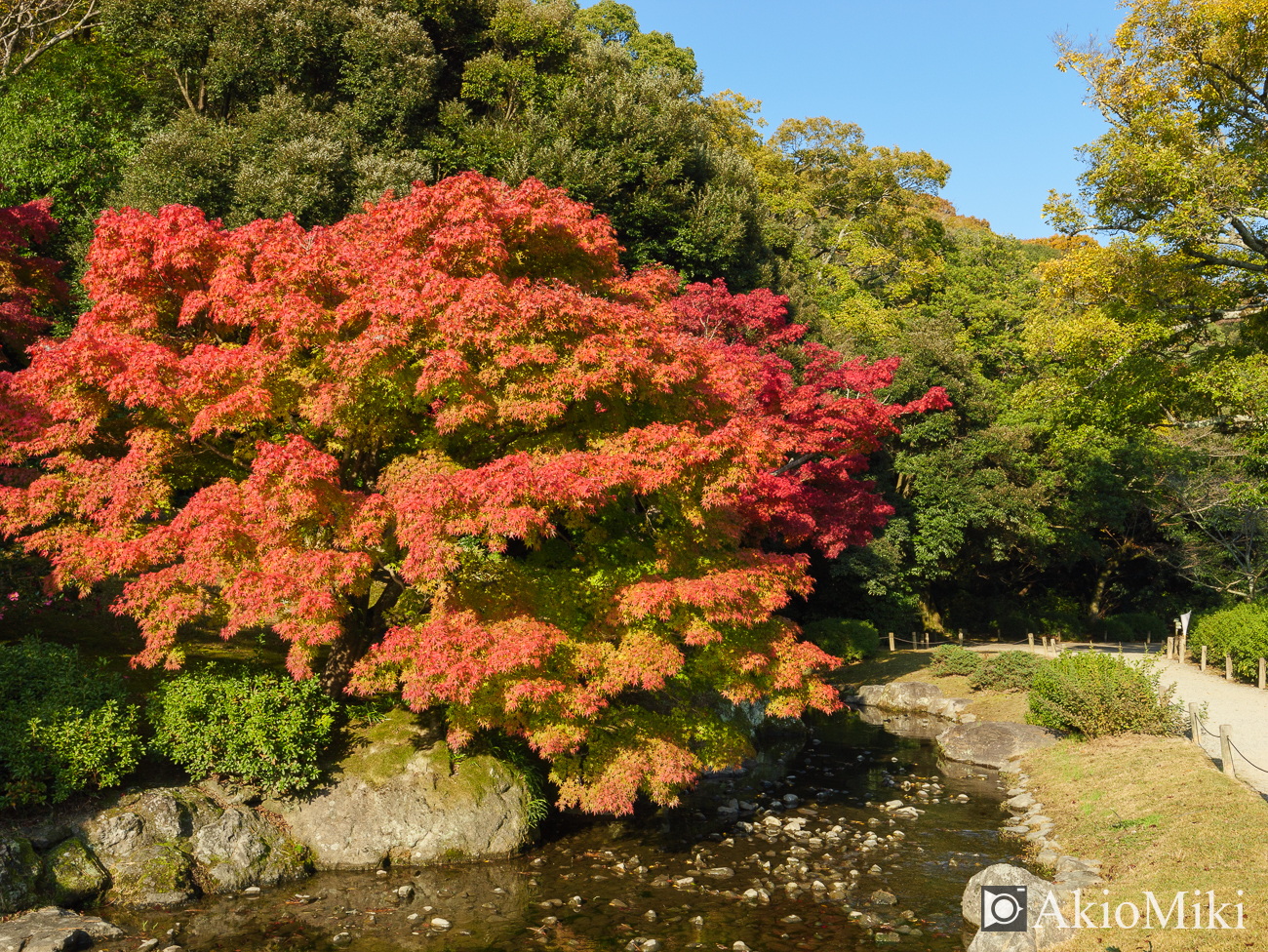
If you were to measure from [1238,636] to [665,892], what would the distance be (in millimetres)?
21810

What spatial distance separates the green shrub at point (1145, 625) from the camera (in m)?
39.1

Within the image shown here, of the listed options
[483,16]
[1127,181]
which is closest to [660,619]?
[1127,181]

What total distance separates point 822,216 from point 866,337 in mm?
15823

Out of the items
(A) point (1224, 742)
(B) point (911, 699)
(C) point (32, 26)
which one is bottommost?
(B) point (911, 699)

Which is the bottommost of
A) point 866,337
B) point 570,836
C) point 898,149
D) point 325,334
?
point 570,836

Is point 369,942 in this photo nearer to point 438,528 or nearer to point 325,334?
point 438,528

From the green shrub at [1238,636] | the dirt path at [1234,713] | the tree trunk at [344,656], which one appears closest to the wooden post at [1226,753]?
the dirt path at [1234,713]

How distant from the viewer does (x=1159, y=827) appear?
11414 millimetres

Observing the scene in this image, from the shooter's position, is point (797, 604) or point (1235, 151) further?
point (797, 604)

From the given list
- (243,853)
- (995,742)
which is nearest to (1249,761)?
(995,742)

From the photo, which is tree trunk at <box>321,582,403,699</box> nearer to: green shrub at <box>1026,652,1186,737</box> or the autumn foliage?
the autumn foliage

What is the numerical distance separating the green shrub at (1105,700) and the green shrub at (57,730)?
1700cm

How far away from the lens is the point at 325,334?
11992 mm

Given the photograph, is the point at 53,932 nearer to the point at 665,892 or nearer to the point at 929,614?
the point at 665,892
